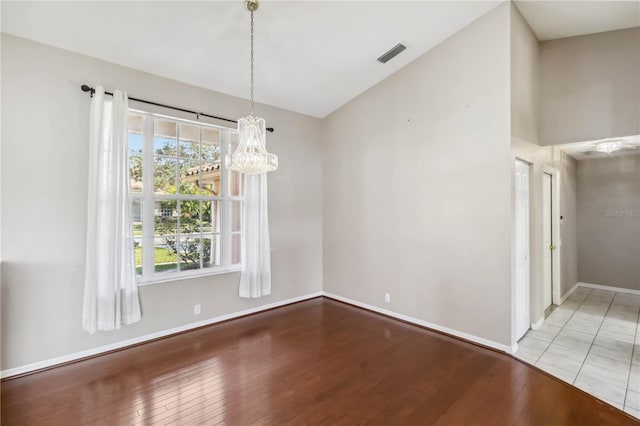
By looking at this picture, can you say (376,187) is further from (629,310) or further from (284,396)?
(629,310)

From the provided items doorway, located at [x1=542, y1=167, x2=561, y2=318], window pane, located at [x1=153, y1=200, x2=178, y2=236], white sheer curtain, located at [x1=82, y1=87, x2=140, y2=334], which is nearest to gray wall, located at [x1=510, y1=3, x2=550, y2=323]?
doorway, located at [x1=542, y1=167, x2=561, y2=318]

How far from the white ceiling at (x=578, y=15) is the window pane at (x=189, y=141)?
3.96m

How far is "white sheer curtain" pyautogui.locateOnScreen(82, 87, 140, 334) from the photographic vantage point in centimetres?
291

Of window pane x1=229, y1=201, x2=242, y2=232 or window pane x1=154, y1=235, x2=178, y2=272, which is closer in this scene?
window pane x1=154, y1=235, x2=178, y2=272

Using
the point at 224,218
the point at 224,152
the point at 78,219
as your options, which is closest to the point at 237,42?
the point at 224,152

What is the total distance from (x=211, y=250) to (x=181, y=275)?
0.49m

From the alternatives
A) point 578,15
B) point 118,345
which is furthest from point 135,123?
point 578,15

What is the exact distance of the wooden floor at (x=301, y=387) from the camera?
7.01 feet

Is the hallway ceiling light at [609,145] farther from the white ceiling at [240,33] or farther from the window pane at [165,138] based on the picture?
the window pane at [165,138]

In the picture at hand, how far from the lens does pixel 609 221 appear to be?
209 inches

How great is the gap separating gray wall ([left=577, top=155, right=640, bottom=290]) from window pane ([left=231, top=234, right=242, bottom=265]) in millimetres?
6381

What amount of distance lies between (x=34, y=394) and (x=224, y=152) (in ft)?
9.96

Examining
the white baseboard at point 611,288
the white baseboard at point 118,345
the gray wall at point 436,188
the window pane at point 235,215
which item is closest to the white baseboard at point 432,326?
the gray wall at point 436,188

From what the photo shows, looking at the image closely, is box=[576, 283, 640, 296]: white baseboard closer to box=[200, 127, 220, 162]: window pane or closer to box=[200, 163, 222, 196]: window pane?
box=[200, 163, 222, 196]: window pane
